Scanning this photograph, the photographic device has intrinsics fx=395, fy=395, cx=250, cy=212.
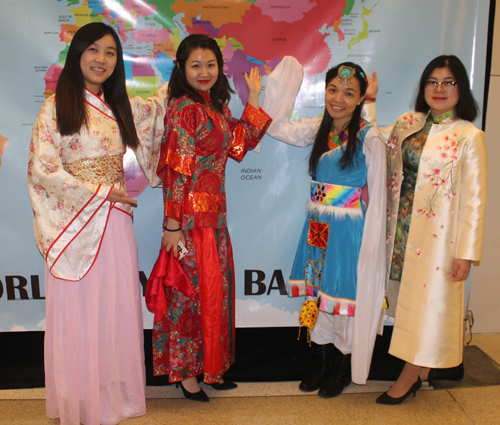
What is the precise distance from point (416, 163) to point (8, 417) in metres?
2.28

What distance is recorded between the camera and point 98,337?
171cm

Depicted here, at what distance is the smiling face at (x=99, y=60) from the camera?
161 centimetres

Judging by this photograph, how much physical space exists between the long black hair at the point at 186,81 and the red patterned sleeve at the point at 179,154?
0.08 metres

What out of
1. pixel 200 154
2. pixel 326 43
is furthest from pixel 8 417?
pixel 326 43

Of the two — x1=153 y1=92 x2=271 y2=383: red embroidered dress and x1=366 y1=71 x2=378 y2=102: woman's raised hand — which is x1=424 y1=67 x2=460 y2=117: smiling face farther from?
x1=153 y1=92 x2=271 y2=383: red embroidered dress

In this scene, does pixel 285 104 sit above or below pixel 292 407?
above

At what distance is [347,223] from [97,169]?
116 centimetres

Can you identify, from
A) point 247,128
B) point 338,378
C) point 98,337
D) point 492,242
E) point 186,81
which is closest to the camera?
point 98,337

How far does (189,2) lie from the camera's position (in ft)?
6.71

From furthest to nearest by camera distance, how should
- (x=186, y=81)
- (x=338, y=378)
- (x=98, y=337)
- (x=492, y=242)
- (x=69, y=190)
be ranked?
(x=492, y=242) → (x=338, y=378) → (x=186, y=81) → (x=98, y=337) → (x=69, y=190)

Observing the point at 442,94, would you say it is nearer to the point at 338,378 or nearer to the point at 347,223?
the point at 347,223

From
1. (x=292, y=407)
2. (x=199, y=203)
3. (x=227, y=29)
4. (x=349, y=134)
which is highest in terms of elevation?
(x=227, y=29)

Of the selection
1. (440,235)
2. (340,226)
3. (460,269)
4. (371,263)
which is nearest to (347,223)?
(340,226)

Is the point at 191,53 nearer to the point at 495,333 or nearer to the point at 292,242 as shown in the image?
the point at 292,242
